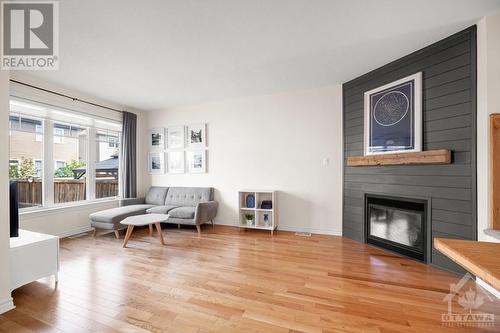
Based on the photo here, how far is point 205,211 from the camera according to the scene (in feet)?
13.3

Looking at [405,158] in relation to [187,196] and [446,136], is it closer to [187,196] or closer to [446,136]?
[446,136]

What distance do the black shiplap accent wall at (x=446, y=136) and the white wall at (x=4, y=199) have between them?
4.17 metres

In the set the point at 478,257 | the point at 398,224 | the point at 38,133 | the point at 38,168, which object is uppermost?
the point at 38,133

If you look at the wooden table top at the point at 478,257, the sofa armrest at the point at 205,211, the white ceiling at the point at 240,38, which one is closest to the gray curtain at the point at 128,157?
the white ceiling at the point at 240,38

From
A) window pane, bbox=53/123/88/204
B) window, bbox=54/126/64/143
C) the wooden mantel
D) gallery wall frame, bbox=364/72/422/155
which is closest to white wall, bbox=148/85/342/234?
the wooden mantel

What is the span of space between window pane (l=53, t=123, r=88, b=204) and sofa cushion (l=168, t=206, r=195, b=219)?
182 centimetres

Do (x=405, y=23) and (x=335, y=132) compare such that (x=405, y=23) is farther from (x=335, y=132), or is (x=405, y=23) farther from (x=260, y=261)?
(x=260, y=261)

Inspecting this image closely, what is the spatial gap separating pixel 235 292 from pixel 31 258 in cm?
199

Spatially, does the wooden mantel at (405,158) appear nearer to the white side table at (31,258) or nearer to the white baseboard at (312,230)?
the white baseboard at (312,230)

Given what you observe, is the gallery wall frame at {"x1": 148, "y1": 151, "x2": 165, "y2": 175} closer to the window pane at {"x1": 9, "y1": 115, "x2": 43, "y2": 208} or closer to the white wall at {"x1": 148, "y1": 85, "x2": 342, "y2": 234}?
the white wall at {"x1": 148, "y1": 85, "x2": 342, "y2": 234}

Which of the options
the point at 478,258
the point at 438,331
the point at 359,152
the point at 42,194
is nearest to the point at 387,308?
the point at 438,331

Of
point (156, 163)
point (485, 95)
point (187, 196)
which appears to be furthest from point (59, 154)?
point (485, 95)

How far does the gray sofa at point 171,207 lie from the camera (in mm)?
3672

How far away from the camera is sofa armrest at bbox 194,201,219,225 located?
386 cm
